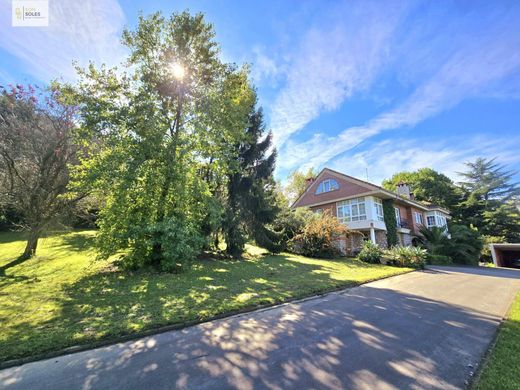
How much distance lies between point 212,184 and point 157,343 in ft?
38.6

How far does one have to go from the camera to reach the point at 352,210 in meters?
23.4

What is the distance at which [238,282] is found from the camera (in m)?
9.25

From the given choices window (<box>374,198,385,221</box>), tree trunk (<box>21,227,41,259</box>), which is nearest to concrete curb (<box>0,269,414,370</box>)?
tree trunk (<box>21,227,41,259</box>)

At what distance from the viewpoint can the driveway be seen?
3293 millimetres

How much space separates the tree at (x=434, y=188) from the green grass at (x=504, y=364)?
40.2 meters

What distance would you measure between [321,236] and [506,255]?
27.8 m

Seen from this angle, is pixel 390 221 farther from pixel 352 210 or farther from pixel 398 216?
pixel 352 210

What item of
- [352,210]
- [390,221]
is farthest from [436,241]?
[352,210]

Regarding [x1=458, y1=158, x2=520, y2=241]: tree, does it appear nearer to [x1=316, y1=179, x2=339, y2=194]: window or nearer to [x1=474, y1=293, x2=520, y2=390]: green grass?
[x1=316, y1=179, x2=339, y2=194]: window

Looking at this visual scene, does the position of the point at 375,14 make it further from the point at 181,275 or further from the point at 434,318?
the point at 181,275

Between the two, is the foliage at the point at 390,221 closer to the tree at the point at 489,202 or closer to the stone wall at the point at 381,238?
the stone wall at the point at 381,238

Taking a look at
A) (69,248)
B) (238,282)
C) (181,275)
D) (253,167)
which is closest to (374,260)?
(253,167)

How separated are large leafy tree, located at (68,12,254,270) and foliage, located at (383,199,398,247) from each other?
16.8 meters

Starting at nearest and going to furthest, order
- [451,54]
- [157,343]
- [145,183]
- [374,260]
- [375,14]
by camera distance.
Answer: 1. [157,343]
2. [375,14]
3. [451,54]
4. [145,183]
5. [374,260]
